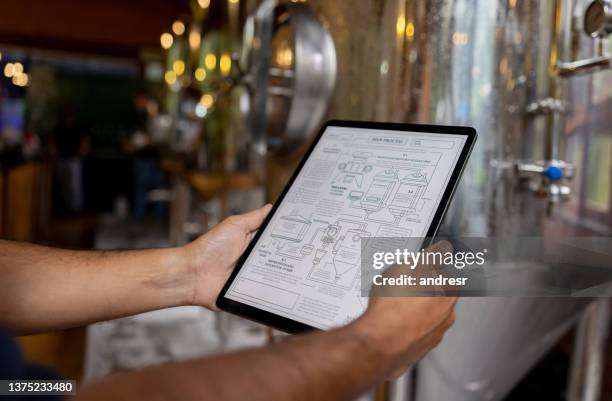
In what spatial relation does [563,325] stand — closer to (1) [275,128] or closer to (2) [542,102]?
(2) [542,102]

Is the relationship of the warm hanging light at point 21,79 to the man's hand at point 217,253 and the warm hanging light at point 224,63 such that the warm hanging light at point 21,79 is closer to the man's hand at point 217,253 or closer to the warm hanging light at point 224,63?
the warm hanging light at point 224,63

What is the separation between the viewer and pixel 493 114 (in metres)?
1.38

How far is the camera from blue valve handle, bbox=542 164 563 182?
1.33 m

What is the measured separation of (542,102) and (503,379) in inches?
25.9

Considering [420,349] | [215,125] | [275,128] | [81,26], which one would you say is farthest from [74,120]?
[420,349]

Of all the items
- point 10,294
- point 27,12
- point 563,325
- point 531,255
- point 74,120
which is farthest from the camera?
point 74,120

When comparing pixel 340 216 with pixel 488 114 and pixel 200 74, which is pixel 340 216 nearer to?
pixel 488 114

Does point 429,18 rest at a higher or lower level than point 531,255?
higher

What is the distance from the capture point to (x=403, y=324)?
736 millimetres

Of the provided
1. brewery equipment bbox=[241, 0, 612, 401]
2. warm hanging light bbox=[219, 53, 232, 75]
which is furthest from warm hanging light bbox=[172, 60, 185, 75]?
brewery equipment bbox=[241, 0, 612, 401]

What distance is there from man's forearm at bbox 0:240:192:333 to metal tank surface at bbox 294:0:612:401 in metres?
0.56

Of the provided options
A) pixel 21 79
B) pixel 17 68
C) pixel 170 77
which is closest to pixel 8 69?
pixel 17 68

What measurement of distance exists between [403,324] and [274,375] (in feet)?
0.67

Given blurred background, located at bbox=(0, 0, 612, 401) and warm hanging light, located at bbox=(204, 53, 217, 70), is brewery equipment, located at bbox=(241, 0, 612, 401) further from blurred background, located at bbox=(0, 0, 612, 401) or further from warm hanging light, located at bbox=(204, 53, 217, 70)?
warm hanging light, located at bbox=(204, 53, 217, 70)
